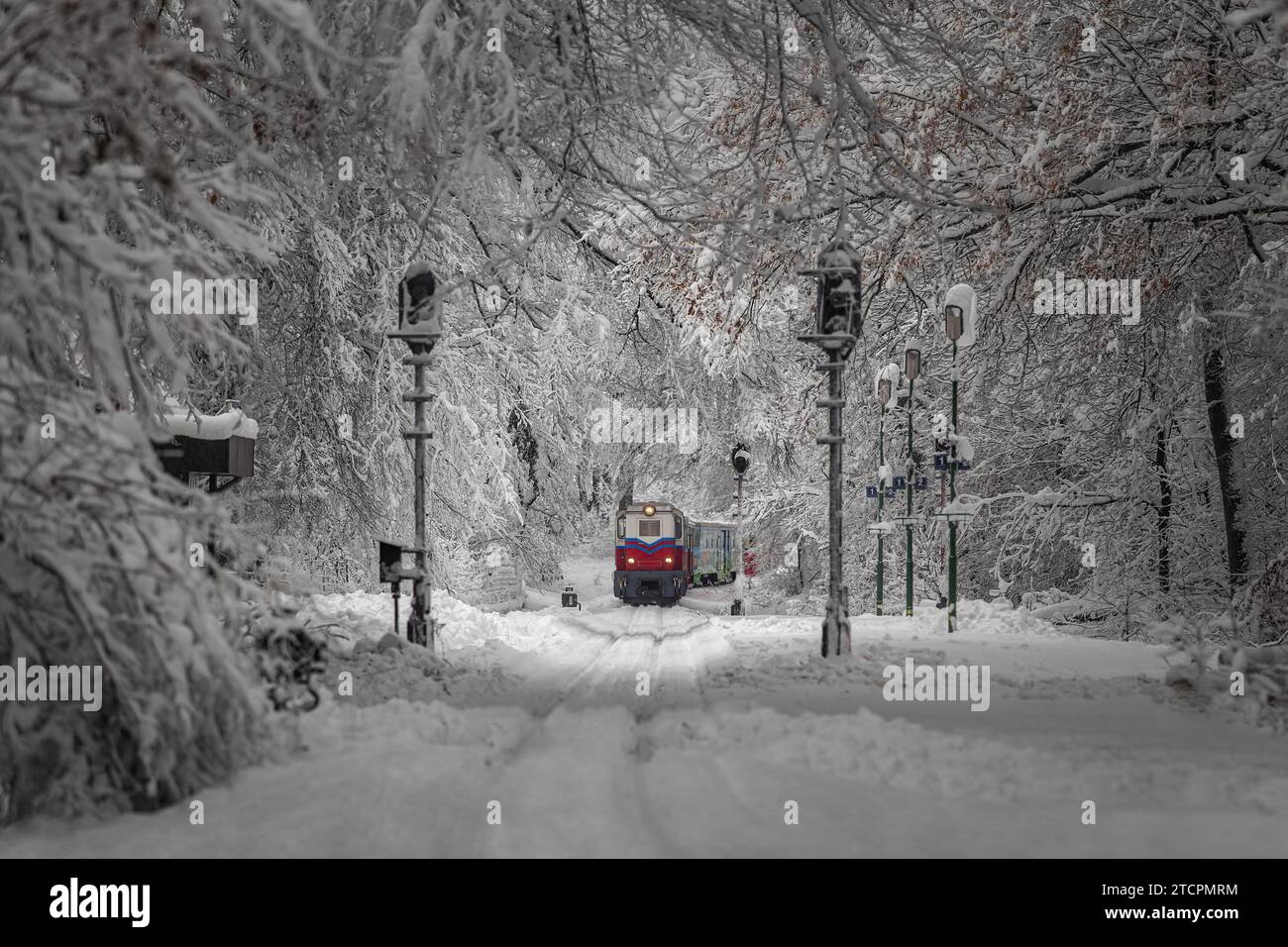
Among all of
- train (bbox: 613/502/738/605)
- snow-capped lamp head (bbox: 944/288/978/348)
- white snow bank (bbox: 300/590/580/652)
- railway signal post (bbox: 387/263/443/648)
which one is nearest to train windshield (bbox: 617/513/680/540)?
train (bbox: 613/502/738/605)

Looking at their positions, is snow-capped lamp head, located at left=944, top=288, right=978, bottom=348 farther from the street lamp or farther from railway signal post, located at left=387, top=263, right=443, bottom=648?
railway signal post, located at left=387, top=263, right=443, bottom=648

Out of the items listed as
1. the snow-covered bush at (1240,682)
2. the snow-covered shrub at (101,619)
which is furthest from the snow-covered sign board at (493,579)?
the snow-covered shrub at (101,619)

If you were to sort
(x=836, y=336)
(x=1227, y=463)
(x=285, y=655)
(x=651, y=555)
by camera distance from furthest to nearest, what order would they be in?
(x=651, y=555) → (x=1227, y=463) → (x=836, y=336) → (x=285, y=655)

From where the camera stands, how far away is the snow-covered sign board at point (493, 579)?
2533 cm

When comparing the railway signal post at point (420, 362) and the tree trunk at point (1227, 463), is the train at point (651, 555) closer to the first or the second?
the tree trunk at point (1227, 463)

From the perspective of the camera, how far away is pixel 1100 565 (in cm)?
1612

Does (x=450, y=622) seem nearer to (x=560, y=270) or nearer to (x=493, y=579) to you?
(x=560, y=270)

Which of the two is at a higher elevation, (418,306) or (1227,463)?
(418,306)

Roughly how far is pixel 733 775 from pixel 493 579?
71.1 feet

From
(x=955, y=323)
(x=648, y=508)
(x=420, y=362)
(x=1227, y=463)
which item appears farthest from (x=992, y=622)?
(x=648, y=508)

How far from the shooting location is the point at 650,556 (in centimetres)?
2494

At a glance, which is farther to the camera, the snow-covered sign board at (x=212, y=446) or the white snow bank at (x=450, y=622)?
the white snow bank at (x=450, y=622)

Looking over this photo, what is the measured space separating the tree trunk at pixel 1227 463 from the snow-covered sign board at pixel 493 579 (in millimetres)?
16737
